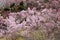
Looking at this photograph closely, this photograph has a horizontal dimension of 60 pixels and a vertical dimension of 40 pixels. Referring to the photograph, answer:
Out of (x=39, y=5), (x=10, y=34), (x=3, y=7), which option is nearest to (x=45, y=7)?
(x=39, y=5)

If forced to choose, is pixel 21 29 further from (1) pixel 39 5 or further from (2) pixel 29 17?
(1) pixel 39 5

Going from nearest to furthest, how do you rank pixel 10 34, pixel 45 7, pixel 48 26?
pixel 10 34 → pixel 48 26 → pixel 45 7

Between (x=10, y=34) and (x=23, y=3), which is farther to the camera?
(x=23, y=3)

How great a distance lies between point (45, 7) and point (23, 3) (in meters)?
0.64

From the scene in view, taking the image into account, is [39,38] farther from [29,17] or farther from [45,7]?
[45,7]

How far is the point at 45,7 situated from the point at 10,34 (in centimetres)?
167

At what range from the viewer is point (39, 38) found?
238 inches

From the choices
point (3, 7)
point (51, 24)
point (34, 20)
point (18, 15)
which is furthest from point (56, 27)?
point (3, 7)

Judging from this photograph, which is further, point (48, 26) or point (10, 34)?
point (48, 26)

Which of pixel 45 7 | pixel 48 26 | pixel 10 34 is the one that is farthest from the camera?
pixel 45 7

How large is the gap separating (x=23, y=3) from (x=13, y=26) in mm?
1433

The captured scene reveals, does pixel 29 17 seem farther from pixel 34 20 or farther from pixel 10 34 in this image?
pixel 10 34

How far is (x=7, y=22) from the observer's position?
20.7 feet

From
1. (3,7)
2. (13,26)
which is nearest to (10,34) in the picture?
(13,26)
